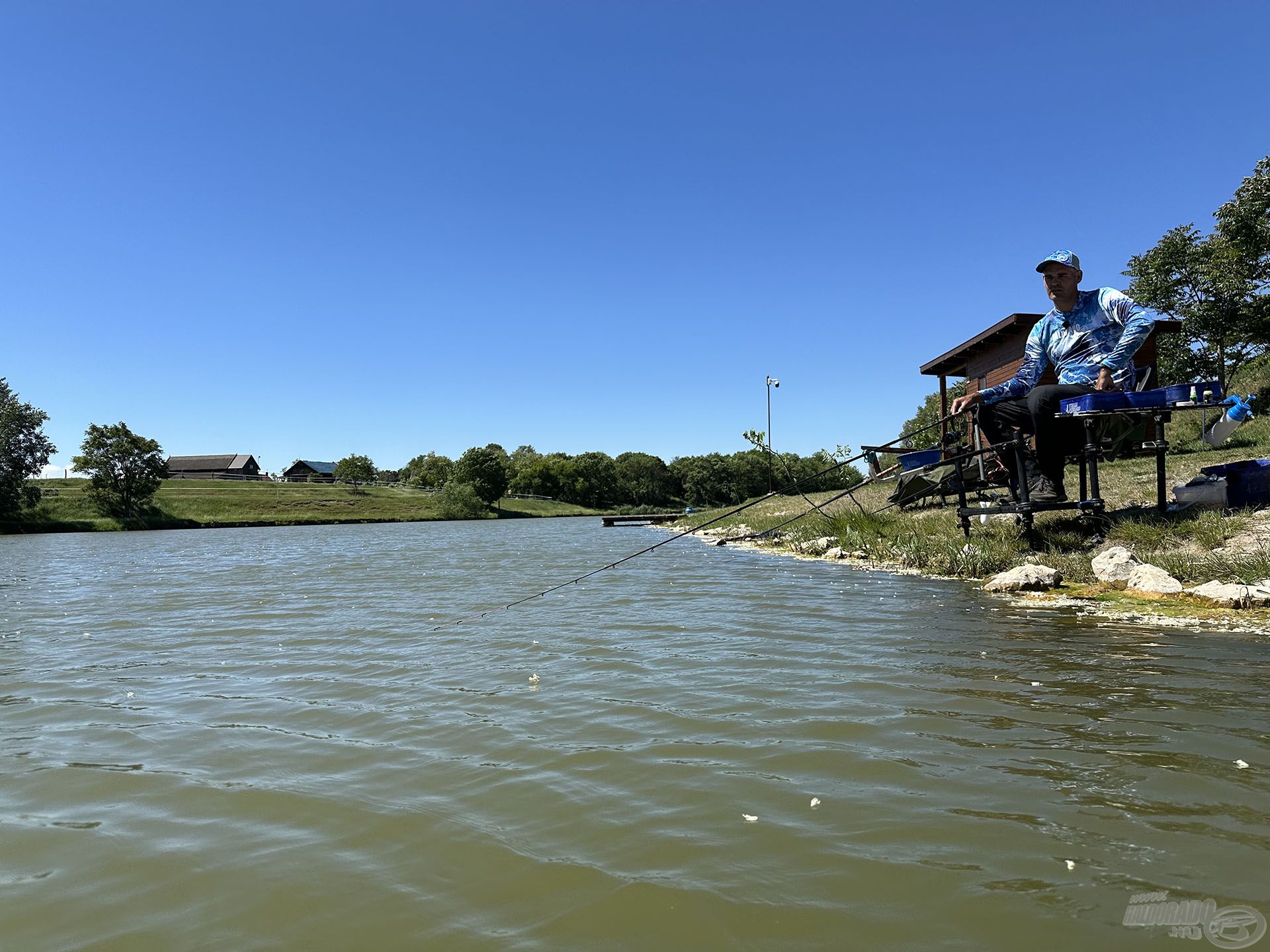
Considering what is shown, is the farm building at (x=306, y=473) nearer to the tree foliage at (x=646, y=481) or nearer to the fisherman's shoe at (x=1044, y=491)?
the tree foliage at (x=646, y=481)

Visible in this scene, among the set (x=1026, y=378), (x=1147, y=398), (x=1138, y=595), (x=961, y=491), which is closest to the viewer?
(x=1138, y=595)

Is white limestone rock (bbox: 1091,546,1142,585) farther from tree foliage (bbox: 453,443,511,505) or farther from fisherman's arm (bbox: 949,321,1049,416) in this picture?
tree foliage (bbox: 453,443,511,505)

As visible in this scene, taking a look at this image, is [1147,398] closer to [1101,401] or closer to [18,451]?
[1101,401]

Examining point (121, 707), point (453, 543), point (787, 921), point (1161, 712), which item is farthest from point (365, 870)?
point (453, 543)

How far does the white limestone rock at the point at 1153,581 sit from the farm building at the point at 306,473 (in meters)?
152

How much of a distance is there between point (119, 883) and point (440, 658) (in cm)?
365

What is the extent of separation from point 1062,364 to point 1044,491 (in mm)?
1566

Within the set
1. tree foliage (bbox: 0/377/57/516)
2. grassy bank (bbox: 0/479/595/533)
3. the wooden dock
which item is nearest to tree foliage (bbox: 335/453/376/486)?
grassy bank (bbox: 0/479/595/533)

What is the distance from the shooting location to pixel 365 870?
2627 mm

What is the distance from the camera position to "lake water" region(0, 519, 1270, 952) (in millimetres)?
2270

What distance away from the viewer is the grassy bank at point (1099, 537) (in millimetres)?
7613

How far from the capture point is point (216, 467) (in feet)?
439

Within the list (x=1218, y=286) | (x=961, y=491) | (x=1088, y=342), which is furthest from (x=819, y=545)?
(x=1218, y=286)

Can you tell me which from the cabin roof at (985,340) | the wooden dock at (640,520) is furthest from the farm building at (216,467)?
the cabin roof at (985,340)
